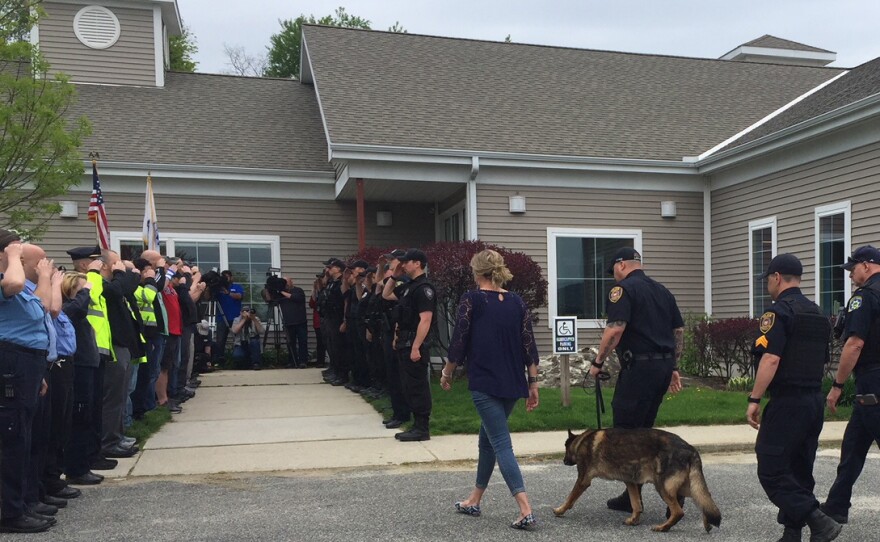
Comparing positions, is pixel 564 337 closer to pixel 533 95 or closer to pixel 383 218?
pixel 383 218

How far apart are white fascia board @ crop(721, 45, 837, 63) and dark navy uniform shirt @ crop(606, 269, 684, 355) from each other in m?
20.1

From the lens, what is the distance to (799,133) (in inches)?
498

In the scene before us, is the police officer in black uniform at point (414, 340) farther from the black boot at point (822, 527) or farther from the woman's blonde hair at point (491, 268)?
the black boot at point (822, 527)

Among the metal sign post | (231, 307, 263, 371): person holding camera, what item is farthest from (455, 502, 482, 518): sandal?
(231, 307, 263, 371): person holding camera

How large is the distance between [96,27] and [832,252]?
49.8 ft

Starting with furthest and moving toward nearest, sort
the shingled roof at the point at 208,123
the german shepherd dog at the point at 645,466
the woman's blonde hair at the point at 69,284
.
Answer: the shingled roof at the point at 208,123, the woman's blonde hair at the point at 69,284, the german shepherd dog at the point at 645,466

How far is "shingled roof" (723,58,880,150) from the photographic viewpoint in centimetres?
1329

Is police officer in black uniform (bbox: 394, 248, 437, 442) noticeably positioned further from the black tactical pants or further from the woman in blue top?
the black tactical pants

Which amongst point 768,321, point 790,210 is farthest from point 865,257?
point 790,210

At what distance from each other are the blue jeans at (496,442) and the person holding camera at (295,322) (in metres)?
9.77

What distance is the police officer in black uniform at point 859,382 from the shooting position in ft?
16.9

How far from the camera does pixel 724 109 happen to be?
1778cm

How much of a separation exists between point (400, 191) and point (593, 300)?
403 centimetres

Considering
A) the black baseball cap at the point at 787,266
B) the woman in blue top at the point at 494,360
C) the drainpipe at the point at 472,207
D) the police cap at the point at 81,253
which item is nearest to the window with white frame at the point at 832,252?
the drainpipe at the point at 472,207
